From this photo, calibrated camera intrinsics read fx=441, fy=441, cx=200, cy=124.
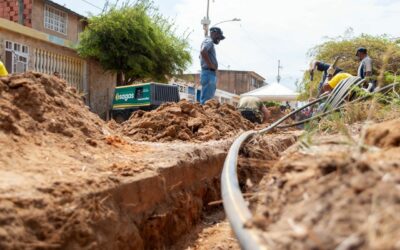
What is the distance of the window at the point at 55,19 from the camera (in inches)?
722

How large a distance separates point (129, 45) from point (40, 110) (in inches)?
559

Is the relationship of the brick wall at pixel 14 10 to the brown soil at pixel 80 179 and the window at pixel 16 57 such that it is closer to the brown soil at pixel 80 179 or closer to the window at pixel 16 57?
the window at pixel 16 57

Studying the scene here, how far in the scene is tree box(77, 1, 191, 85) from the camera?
1748cm

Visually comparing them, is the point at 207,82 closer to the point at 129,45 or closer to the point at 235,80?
the point at 129,45

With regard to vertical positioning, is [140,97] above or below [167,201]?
above

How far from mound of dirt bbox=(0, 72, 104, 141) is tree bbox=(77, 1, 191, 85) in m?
12.8

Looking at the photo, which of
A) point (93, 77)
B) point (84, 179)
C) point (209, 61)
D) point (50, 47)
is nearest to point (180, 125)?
point (209, 61)

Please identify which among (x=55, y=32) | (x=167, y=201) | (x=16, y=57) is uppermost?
(x=55, y=32)

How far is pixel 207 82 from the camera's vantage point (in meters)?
9.20

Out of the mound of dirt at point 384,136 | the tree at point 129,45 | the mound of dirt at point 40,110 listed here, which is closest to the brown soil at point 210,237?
the mound of dirt at point 40,110

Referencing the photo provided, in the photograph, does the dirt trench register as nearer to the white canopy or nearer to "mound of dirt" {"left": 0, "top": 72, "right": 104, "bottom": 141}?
"mound of dirt" {"left": 0, "top": 72, "right": 104, "bottom": 141}

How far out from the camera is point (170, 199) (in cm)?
413

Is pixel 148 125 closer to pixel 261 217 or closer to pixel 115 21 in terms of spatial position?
pixel 261 217

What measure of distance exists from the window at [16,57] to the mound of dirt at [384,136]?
13258 millimetres
